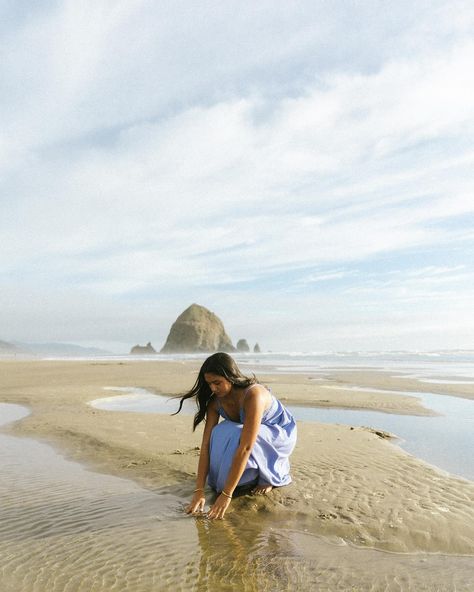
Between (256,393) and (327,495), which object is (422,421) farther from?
(256,393)

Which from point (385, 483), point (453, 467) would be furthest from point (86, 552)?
point (453, 467)

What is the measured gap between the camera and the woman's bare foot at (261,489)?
5.39 meters

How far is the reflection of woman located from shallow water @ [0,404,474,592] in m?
0.40

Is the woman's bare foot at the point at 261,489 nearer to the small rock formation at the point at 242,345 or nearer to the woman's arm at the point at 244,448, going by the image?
the woman's arm at the point at 244,448

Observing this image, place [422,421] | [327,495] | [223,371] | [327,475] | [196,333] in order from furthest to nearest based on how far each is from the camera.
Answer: [196,333]
[422,421]
[327,475]
[327,495]
[223,371]

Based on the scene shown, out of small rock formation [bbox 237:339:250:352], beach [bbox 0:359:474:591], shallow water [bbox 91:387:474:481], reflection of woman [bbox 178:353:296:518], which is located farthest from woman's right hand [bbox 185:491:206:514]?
small rock formation [bbox 237:339:250:352]

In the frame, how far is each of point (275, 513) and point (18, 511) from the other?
100 inches

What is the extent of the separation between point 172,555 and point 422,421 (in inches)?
332

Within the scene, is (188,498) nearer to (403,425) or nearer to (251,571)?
(251,571)

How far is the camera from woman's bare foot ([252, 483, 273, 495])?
5.39 metres

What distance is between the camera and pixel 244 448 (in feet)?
15.9

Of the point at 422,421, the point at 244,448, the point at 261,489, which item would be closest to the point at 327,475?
the point at 261,489

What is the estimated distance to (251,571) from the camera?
376 cm

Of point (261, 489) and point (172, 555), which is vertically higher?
point (261, 489)
